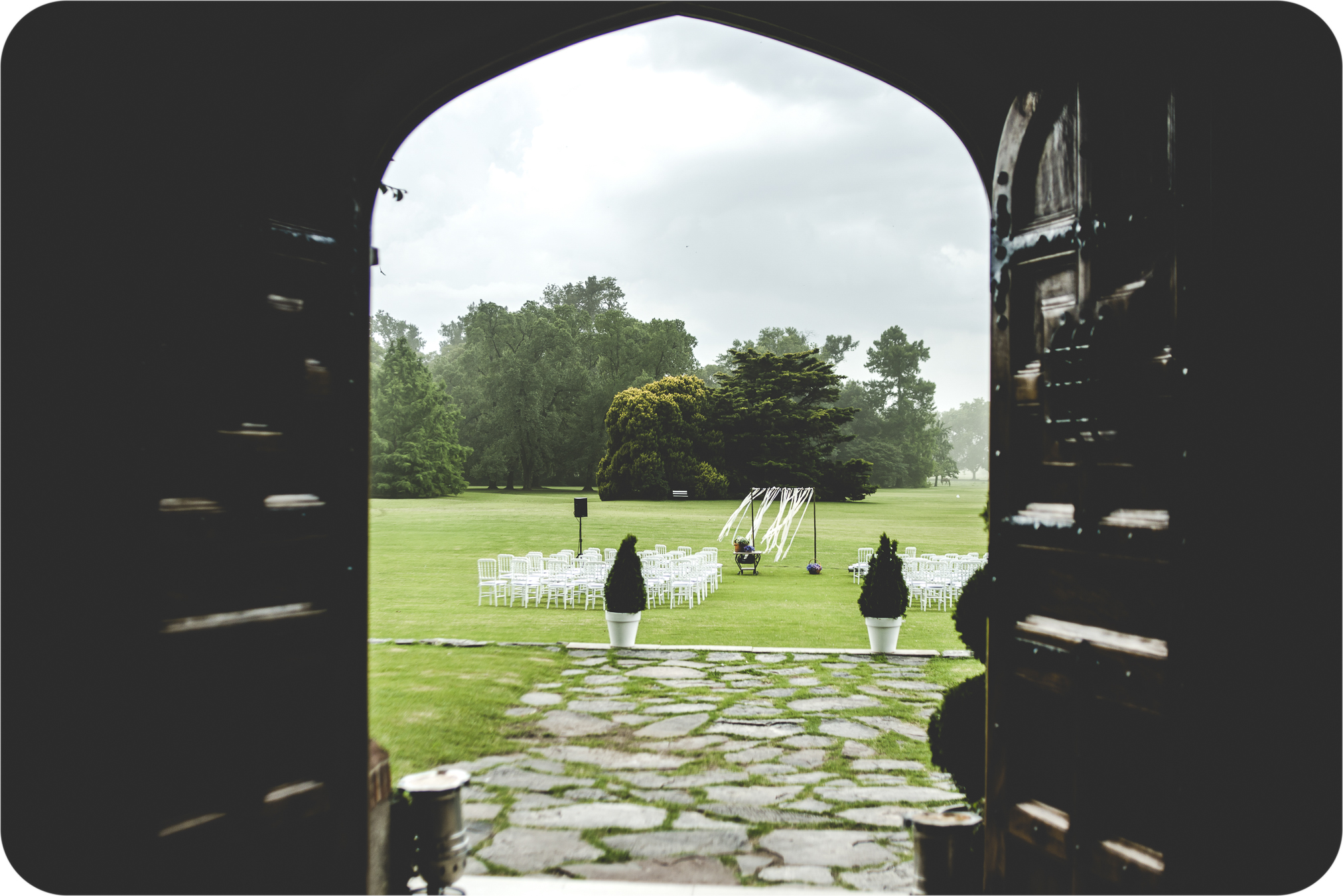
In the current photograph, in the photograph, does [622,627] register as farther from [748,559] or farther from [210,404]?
[748,559]

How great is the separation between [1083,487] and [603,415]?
154ft

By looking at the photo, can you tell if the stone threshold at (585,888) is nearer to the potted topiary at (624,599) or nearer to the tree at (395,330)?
the potted topiary at (624,599)

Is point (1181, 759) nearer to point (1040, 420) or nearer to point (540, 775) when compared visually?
point (1040, 420)

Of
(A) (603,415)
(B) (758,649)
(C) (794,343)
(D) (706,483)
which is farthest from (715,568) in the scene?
(C) (794,343)

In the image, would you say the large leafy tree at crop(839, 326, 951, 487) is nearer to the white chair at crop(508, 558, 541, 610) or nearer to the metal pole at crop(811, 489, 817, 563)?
the metal pole at crop(811, 489, 817, 563)

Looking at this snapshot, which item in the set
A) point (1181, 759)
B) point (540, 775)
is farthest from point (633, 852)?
point (1181, 759)

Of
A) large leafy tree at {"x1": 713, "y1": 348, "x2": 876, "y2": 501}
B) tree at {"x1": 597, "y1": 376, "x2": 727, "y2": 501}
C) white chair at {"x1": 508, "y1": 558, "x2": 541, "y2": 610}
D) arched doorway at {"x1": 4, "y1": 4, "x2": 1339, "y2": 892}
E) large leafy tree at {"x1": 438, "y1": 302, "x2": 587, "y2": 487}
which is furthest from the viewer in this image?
large leafy tree at {"x1": 438, "y1": 302, "x2": 587, "y2": 487}

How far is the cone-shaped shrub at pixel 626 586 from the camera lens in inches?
390

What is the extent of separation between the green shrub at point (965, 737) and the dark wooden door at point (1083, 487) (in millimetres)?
551

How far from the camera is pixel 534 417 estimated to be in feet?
156

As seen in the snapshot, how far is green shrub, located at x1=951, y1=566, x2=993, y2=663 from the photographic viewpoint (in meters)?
3.69

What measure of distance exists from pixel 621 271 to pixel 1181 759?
239 feet

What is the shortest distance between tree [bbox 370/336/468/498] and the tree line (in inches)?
2.9

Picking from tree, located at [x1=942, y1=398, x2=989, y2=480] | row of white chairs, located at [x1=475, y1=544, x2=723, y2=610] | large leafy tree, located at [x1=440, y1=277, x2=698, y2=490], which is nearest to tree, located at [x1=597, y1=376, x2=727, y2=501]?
large leafy tree, located at [x1=440, y1=277, x2=698, y2=490]
